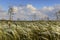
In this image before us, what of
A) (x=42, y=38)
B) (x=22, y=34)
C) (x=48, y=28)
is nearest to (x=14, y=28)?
(x=22, y=34)

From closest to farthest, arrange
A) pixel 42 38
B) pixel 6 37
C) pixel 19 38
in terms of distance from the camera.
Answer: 1. pixel 6 37
2. pixel 19 38
3. pixel 42 38

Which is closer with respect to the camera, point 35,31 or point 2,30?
point 2,30

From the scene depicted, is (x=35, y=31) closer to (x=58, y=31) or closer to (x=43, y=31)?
(x=43, y=31)

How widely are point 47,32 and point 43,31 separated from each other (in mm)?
313

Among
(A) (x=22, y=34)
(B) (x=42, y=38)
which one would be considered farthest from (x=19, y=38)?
(B) (x=42, y=38)

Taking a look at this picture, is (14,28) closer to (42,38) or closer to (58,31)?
(42,38)

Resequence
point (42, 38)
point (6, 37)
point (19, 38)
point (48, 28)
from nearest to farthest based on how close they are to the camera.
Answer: point (6, 37) < point (19, 38) < point (42, 38) < point (48, 28)

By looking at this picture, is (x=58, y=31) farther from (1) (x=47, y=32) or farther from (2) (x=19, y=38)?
(2) (x=19, y=38)

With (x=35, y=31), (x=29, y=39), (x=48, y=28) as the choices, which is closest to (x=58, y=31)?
(x=48, y=28)

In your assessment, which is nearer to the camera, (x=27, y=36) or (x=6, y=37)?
(x=6, y=37)

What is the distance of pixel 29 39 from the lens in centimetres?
1384

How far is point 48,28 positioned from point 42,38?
1.82 m

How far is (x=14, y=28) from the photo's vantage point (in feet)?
46.3

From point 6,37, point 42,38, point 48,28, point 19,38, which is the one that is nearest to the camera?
point 6,37
